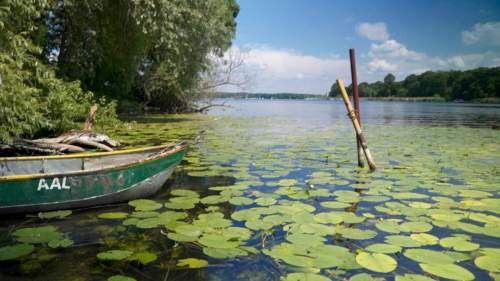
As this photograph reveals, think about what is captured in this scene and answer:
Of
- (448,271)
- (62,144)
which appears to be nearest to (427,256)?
(448,271)

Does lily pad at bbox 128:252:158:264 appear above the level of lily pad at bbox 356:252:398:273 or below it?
below

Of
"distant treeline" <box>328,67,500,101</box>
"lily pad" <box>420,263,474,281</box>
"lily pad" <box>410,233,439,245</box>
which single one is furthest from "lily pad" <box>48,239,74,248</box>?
"distant treeline" <box>328,67,500,101</box>

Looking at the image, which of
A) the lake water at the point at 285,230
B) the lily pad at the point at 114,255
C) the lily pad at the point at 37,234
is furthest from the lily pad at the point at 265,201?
the lily pad at the point at 37,234

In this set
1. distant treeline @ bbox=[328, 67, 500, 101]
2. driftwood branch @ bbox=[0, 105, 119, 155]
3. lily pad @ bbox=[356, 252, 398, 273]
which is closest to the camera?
lily pad @ bbox=[356, 252, 398, 273]

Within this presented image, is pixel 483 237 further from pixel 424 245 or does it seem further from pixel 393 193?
pixel 393 193

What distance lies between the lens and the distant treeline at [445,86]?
301 ft

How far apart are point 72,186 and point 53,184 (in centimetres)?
Result: 22

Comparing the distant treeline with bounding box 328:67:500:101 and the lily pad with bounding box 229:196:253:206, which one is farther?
the distant treeline with bounding box 328:67:500:101

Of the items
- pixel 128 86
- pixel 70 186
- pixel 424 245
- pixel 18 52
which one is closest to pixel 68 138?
pixel 18 52

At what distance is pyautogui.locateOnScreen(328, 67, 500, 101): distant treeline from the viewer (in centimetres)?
9162

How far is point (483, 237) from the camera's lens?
13.5ft

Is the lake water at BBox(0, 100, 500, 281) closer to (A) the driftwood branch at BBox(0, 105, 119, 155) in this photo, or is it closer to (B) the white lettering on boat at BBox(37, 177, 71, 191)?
(B) the white lettering on boat at BBox(37, 177, 71, 191)

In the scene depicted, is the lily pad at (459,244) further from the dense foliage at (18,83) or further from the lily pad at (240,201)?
the dense foliage at (18,83)

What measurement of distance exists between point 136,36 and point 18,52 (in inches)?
370
